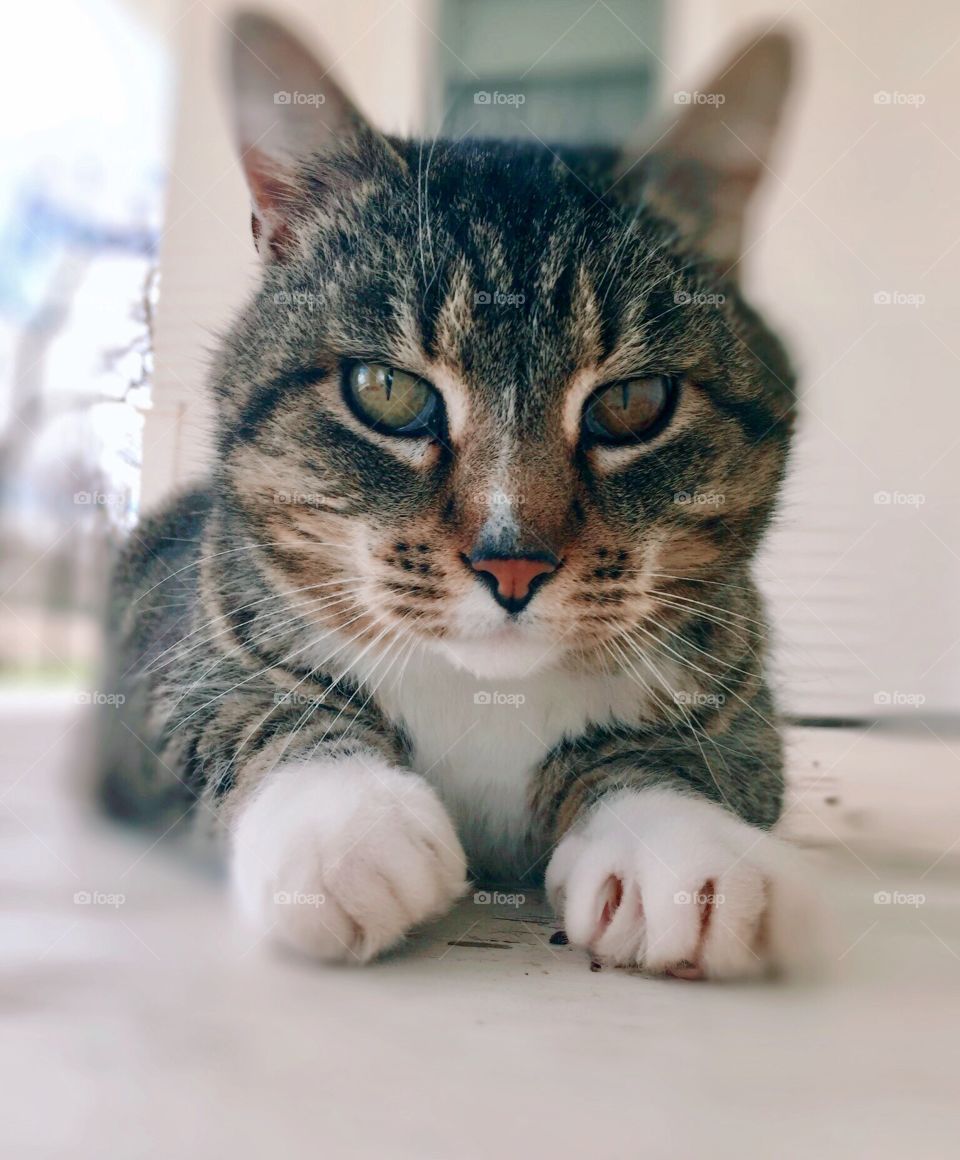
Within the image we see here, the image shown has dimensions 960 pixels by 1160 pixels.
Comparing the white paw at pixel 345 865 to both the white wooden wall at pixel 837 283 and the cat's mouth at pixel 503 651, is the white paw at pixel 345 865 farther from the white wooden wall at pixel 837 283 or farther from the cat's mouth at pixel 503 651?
the white wooden wall at pixel 837 283

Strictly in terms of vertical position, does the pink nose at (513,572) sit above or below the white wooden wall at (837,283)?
below

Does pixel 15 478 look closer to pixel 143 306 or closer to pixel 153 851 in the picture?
pixel 143 306

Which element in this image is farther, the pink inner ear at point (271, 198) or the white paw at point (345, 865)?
the pink inner ear at point (271, 198)

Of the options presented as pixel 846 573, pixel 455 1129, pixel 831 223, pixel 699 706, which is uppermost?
pixel 831 223

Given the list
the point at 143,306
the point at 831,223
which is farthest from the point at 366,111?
the point at 831,223

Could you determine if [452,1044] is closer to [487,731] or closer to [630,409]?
[487,731]

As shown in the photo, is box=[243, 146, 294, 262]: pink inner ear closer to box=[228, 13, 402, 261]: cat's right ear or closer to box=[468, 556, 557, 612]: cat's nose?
box=[228, 13, 402, 261]: cat's right ear

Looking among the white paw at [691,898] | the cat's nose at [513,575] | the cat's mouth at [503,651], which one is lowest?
the white paw at [691,898]

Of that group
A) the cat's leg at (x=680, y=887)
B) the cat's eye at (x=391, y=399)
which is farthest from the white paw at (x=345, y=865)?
the cat's eye at (x=391, y=399)
